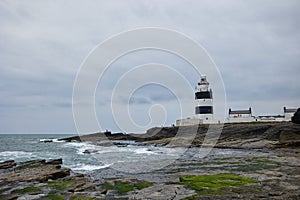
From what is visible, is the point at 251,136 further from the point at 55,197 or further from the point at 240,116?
the point at 55,197

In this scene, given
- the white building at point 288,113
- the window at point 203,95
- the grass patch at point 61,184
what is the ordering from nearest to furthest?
the grass patch at point 61,184, the white building at point 288,113, the window at point 203,95

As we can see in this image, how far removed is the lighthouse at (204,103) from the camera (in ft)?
225

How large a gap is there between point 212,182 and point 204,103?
184ft

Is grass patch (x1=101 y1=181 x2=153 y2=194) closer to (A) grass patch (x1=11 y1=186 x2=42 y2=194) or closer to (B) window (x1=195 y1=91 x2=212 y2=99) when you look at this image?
(A) grass patch (x1=11 y1=186 x2=42 y2=194)

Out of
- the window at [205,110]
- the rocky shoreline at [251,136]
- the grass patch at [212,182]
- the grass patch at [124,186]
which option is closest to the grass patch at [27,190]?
the grass patch at [124,186]

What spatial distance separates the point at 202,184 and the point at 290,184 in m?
4.00

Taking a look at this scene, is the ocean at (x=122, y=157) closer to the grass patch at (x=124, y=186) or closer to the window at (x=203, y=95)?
the grass patch at (x=124, y=186)

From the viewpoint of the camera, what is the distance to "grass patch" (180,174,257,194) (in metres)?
13.5

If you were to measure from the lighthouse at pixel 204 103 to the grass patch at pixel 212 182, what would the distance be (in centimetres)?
5248

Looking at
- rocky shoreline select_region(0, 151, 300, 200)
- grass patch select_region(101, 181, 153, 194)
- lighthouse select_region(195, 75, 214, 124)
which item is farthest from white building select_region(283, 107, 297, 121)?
grass patch select_region(101, 181, 153, 194)

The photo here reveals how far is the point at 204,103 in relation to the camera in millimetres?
70250

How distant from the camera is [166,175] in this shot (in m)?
18.5

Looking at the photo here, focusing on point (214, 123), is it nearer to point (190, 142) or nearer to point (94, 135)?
point (190, 142)

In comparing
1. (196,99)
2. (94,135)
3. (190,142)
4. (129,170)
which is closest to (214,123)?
(196,99)
